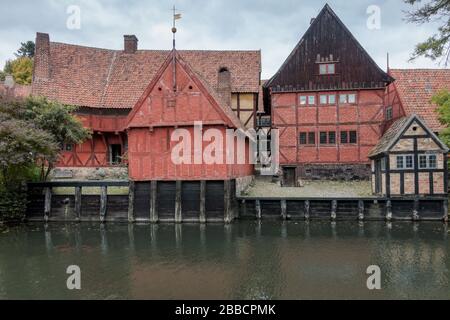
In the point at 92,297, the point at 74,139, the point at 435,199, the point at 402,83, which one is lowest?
the point at 92,297

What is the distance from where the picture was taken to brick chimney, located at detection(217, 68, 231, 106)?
2588cm

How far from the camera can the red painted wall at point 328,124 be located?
2416 cm

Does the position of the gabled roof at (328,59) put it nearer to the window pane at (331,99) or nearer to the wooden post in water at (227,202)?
the window pane at (331,99)

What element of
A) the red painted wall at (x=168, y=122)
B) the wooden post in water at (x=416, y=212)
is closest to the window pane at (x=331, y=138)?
the wooden post in water at (x=416, y=212)

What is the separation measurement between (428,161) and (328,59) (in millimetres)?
9305

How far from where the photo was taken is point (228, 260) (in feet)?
37.8

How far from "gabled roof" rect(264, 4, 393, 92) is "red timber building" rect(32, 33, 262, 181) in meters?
3.17

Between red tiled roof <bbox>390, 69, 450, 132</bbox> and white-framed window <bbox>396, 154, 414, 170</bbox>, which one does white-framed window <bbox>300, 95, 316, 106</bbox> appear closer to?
red tiled roof <bbox>390, 69, 450, 132</bbox>

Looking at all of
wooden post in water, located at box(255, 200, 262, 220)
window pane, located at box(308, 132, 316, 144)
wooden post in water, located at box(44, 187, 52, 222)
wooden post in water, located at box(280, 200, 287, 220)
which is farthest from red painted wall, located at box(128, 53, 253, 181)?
window pane, located at box(308, 132, 316, 144)

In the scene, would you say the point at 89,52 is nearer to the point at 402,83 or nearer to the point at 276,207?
the point at 276,207

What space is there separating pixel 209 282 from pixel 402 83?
2317 centimetres

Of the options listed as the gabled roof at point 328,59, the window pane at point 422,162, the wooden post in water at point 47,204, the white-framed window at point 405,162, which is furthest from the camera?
the gabled roof at point 328,59

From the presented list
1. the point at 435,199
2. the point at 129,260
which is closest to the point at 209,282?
the point at 129,260
